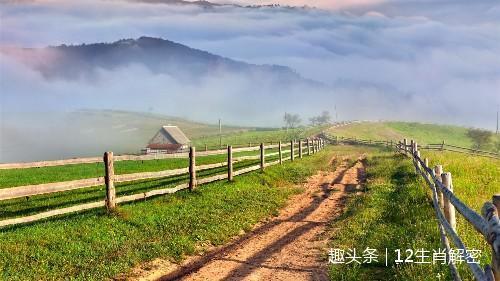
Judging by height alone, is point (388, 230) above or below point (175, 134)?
above

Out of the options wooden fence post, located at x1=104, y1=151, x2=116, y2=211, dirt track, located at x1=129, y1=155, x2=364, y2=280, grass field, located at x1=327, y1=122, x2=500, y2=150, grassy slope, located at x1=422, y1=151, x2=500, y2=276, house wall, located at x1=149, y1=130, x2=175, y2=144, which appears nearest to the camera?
grassy slope, located at x1=422, y1=151, x2=500, y2=276

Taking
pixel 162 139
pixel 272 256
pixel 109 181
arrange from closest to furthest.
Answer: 1. pixel 272 256
2. pixel 109 181
3. pixel 162 139

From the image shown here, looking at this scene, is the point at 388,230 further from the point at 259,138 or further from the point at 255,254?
the point at 259,138

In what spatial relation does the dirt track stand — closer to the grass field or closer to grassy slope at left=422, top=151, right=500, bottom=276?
grassy slope at left=422, top=151, right=500, bottom=276

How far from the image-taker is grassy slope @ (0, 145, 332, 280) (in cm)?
972

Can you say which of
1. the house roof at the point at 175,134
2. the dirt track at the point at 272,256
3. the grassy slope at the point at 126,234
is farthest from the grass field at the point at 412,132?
the dirt track at the point at 272,256

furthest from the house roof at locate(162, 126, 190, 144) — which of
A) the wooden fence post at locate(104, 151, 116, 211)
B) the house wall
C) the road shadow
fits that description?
the wooden fence post at locate(104, 151, 116, 211)

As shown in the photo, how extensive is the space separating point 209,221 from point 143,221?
2.03 metres

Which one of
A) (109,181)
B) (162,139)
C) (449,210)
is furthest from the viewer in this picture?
(162,139)

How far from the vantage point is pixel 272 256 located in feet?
36.2

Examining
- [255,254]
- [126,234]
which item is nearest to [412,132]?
[255,254]

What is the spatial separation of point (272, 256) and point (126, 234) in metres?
3.87

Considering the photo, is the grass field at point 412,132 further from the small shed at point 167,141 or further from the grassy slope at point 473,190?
the grassy slope at point 473,190

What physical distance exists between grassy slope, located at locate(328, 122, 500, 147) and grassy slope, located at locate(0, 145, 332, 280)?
5090 inches
